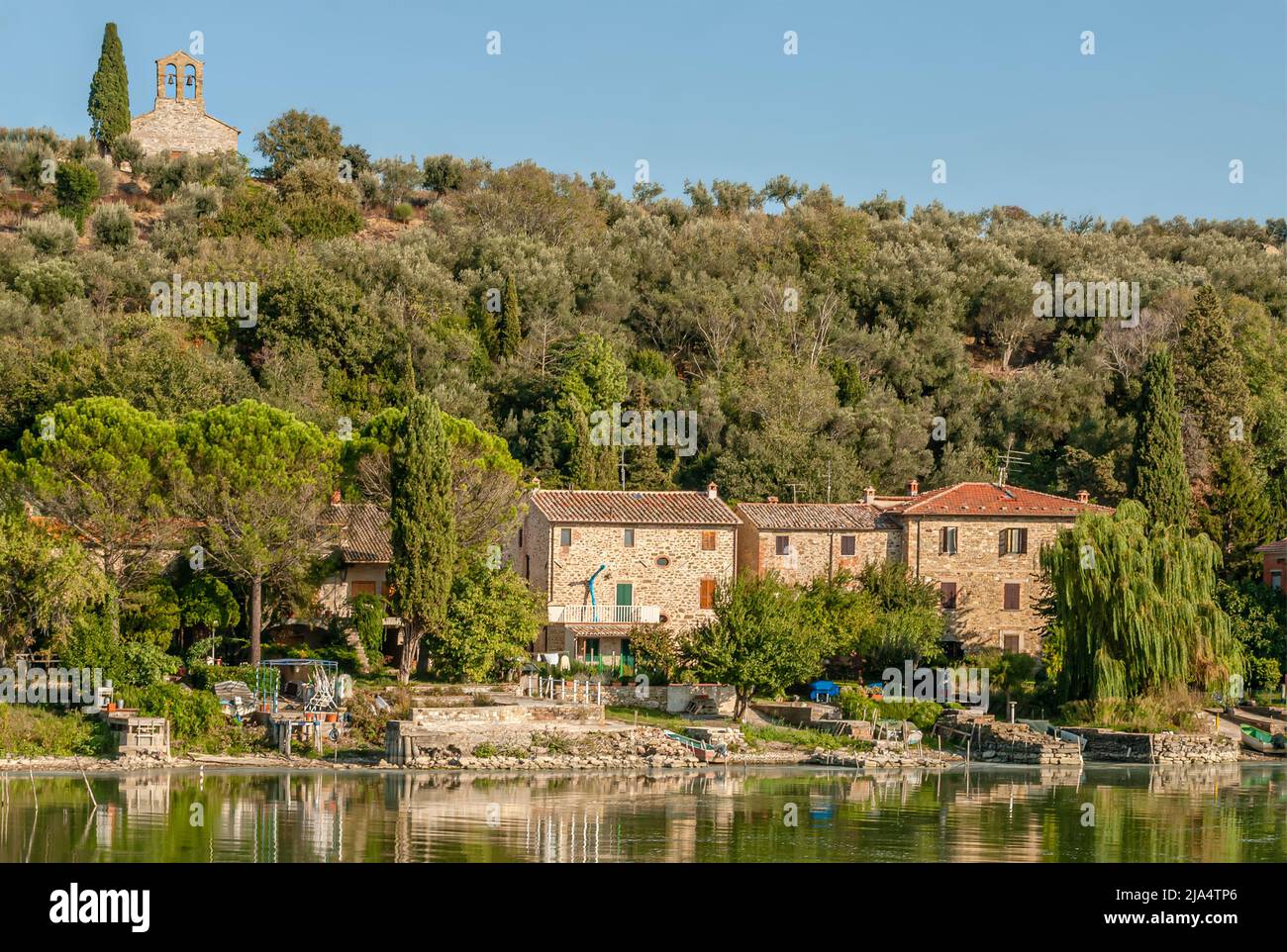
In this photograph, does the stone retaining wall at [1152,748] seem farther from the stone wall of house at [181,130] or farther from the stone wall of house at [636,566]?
the stone wall of house at [181,130]

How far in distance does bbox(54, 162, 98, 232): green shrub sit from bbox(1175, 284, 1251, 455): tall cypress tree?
150 ft

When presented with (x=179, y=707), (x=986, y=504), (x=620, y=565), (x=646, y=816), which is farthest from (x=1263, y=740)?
(x=179, y=707)

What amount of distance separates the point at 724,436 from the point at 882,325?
48.0 ft

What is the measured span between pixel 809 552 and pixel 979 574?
4.89 metres

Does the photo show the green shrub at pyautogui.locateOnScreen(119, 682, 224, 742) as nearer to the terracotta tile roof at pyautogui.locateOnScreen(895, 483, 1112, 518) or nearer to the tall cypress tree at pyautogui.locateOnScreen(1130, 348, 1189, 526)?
the terracotta tile roof at pyautogui.locateOnScreen(895, 483, 1112, 518)

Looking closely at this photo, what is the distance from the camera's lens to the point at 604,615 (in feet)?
154

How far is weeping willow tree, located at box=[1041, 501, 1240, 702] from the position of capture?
42.8 meters

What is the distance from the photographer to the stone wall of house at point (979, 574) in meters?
49.5

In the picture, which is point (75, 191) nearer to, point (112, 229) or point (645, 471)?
point (112, 229)

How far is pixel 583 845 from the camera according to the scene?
27.7m

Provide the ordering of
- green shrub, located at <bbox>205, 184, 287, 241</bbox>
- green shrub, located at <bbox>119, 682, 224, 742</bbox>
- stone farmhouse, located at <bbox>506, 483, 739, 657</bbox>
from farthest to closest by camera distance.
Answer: green shrub, located at <bbox>205, 184, 287, 241</bbox>, stone farmhouse, located at <bbox>506, 483, 739, 657</bbox>, green shrub, located at <bbox>119, 682, 224, 742</bbox>

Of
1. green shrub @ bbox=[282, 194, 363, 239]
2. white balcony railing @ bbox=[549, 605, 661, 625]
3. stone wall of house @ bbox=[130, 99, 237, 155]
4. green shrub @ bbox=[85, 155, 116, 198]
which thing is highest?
stone wall of house @ bbox=[130, 99, 237, 155]

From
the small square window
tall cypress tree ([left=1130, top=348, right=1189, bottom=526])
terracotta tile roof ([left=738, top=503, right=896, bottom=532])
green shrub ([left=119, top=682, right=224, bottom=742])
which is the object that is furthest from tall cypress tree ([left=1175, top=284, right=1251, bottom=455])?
green shrub ([left=119, top=682, right=224, bottom=742])

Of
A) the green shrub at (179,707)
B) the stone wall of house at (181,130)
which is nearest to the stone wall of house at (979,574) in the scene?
the green shrub at (179,707)
